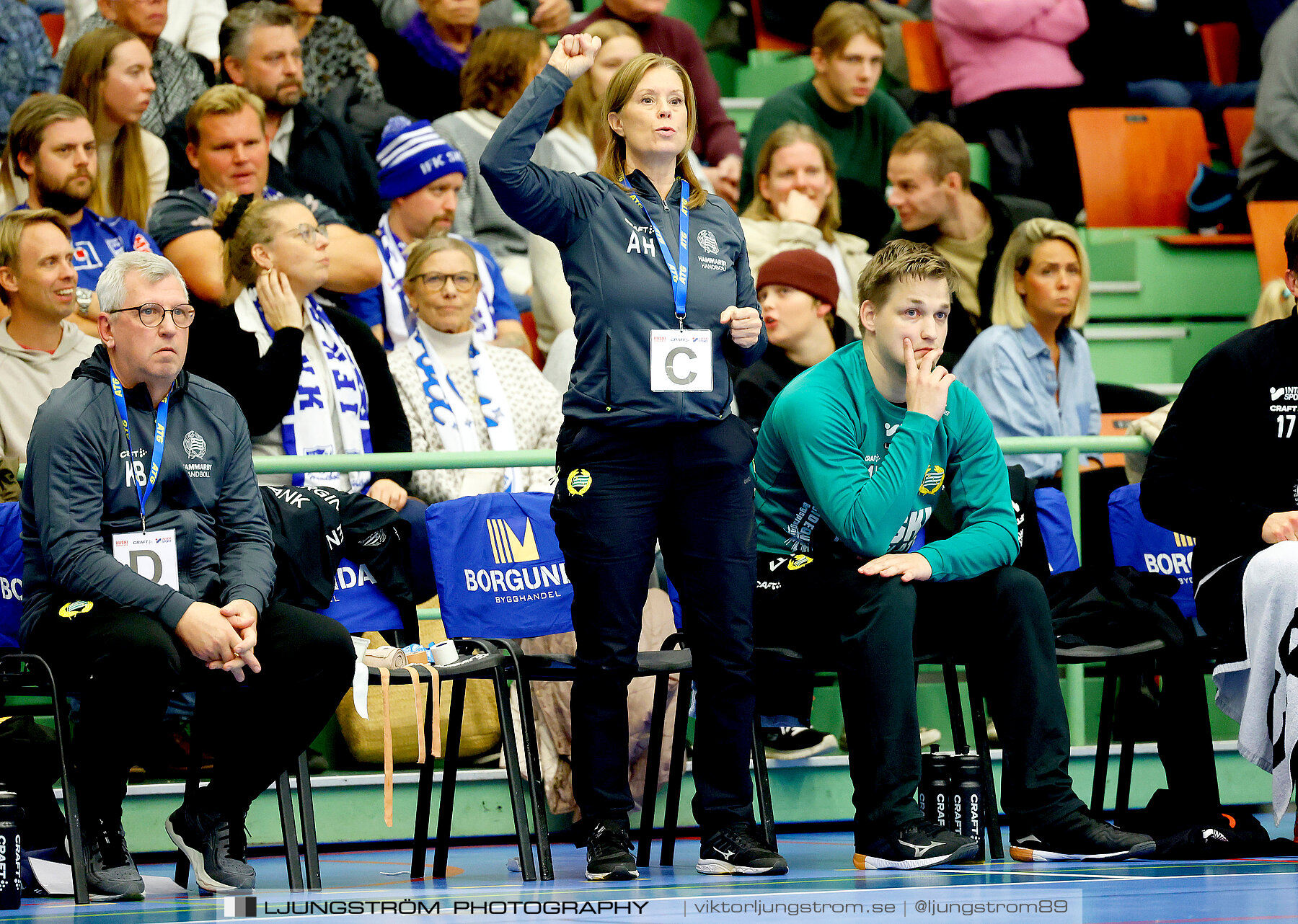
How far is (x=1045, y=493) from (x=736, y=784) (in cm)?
145

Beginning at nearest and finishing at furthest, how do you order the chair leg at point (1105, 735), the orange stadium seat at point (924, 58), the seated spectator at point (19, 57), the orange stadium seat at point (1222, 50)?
1. the chair leg at point (1105, 735)
2. the seated spectator at point (19, 57)
3. the orange stadium seat at point (924, 58)
4. the orange stadium seat at point (1222, 50)

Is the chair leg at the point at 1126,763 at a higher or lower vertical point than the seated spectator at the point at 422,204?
lower

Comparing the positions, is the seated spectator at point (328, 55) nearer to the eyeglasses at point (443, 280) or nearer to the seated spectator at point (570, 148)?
the seated spectator at point (570, 148)

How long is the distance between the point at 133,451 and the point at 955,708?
1955 millimetres

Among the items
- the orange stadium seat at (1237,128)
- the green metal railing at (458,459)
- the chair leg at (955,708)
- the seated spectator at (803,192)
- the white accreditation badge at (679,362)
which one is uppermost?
the orange stadium seat at (1237,128)

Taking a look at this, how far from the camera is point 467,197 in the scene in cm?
683

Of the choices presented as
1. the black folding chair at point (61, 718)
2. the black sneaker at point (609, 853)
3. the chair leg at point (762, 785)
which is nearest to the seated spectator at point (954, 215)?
A: the chair leg at point (762, 785)

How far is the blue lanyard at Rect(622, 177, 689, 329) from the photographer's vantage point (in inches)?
146

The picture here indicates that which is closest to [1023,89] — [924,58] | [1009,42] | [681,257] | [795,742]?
[1009,42]

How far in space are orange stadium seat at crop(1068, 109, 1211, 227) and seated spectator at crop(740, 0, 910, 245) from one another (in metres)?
0.98

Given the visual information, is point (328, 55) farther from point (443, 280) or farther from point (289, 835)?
point (289, 835)

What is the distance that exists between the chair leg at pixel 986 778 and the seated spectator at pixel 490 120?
3.12 meters

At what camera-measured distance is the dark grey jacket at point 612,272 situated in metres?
3.62

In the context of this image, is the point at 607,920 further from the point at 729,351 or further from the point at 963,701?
the point at 963,701
